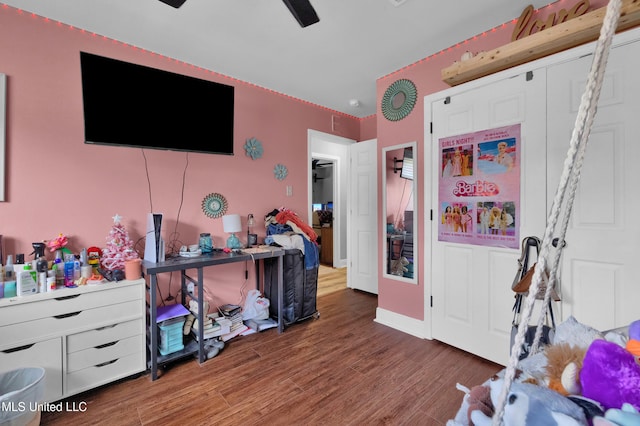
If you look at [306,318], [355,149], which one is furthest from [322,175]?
[306,318]

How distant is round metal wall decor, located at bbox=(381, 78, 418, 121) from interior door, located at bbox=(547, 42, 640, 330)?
109cm

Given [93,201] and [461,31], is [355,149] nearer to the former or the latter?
[461,31]

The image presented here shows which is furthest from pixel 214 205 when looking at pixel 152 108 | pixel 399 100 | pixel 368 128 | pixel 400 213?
pixel 368 128

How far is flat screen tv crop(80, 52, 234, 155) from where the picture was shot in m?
2.04

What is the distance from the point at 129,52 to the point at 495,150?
122 inches

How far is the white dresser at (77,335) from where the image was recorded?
163 cm

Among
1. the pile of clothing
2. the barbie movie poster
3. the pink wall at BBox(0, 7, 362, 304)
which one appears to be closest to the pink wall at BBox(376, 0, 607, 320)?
the barbie movie poster

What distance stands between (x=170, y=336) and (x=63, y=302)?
0.74 m

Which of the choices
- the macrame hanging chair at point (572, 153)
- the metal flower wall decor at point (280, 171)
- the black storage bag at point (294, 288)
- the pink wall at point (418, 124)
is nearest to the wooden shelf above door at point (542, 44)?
the pink wall at point (418, 124)

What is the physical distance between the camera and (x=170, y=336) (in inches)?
86.3

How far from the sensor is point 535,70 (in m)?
1.95

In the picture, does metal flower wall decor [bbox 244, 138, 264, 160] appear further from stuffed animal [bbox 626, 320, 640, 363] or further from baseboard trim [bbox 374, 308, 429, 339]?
stuffed animal [bbox 626, 320, 640, 363]

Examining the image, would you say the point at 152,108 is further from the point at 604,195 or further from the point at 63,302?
the point at 604,195

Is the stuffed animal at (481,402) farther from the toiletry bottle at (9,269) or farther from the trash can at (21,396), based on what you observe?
the toiletry bottle at (9,269)
